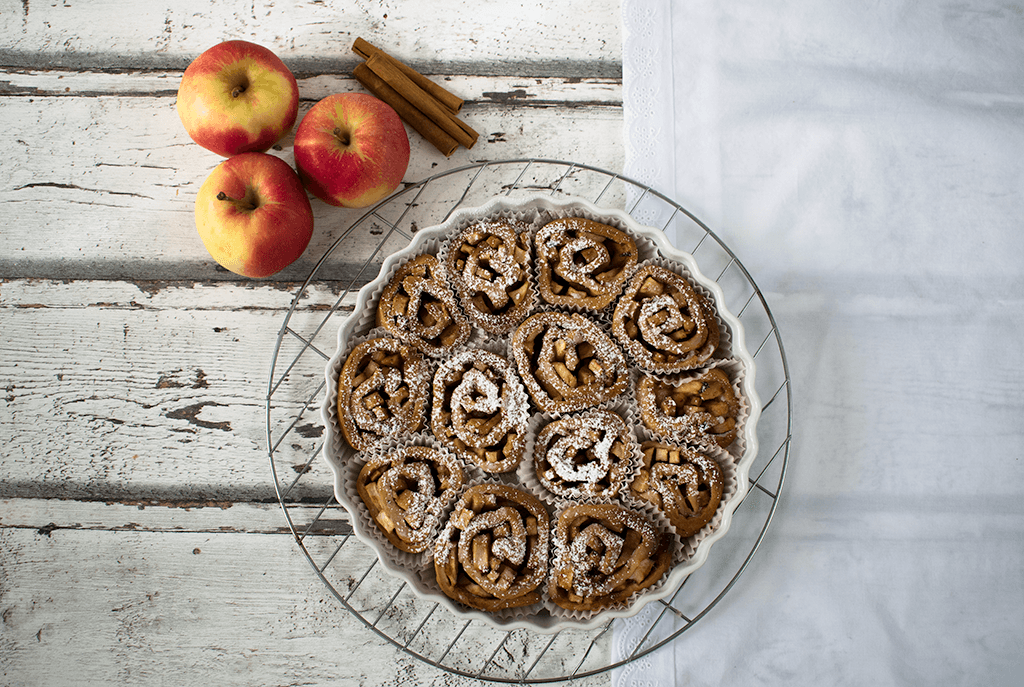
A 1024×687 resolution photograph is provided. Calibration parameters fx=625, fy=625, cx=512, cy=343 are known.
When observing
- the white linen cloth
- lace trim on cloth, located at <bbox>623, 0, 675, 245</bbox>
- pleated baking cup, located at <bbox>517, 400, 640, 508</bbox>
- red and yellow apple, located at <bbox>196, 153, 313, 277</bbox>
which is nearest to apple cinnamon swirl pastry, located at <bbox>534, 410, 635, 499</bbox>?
pleated baking cup, located at <bbox>517, 400, 640, 508</bbox>

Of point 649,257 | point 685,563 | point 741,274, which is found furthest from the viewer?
point 741,274

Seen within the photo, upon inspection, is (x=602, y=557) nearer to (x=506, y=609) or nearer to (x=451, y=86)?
(x=506, y=609)

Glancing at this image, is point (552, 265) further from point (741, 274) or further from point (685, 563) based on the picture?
point (685, 563)

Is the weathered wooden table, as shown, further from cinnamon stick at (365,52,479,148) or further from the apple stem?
the apple stem

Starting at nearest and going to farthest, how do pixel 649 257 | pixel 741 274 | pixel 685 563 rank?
pixel 685 563 → pixel 649 257 → pixel 741 274

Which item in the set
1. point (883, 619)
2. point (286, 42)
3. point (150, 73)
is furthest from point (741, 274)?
point (150, 73)

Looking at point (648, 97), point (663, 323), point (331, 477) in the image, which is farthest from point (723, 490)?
point (648, 97)
